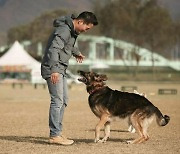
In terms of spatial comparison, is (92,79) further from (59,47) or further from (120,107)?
(59,47)

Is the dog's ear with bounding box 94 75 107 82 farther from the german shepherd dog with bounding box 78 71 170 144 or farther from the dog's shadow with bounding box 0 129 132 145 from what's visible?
the dog's shadow with bounding box 0 129 132 145

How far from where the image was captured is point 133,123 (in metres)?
10.8

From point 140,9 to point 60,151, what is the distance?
94706 millimetres

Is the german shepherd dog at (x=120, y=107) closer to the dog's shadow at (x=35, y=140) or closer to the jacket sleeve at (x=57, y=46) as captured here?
the dog's shadow at (x=35, y=140)

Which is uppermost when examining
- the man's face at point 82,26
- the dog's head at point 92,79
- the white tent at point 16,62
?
the white tent at point 16,62

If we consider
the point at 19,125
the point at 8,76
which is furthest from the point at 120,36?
the point at 19,125

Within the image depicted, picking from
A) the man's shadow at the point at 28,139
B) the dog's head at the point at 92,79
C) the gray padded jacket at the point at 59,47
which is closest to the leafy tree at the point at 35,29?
the man's shadow at the point at 28,139

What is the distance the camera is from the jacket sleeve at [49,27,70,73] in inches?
405

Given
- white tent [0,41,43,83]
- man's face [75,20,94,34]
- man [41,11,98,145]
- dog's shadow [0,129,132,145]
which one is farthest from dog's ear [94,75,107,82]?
white tent [0,41,43,83]

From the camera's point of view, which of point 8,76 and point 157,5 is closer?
point 8,76

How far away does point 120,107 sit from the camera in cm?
1091

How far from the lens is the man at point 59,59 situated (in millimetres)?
10391

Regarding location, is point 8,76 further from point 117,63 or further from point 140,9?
point 117,63

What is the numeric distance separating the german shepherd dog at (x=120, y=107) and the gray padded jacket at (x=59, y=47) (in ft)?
2.26
